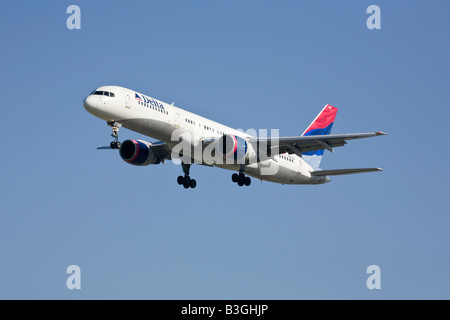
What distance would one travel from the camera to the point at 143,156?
50531 mm

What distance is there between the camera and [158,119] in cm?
4444

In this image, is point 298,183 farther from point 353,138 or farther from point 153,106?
point 153,106

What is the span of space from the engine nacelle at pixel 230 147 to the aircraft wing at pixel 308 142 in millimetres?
1801

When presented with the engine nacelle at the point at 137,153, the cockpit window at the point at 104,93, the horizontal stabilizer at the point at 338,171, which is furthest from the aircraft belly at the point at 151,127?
the horizontal stabilizer at the point at 338,171

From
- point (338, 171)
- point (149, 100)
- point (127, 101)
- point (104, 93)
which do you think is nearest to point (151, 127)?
point (149, 100)

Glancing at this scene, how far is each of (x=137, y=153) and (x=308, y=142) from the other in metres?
11.9

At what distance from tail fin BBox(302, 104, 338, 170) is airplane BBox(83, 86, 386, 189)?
5.0 inches

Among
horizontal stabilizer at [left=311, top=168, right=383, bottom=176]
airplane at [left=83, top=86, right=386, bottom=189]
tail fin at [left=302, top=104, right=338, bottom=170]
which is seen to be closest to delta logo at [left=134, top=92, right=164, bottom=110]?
airplane at [left=83, top=86, right=386, bottom=189]

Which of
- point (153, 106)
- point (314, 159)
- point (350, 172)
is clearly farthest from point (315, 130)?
point (153, 106)

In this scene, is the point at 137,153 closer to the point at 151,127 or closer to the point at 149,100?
the point at 151,127

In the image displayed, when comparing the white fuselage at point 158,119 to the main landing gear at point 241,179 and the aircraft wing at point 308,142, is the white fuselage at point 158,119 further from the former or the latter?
the aircraft wing at point 308,142

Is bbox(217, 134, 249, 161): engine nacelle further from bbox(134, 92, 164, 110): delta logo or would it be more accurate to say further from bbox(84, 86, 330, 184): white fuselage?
bbox(134, 92, 164, 110): delta logo

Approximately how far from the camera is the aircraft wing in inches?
1769

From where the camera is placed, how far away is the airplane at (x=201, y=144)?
43531 millimetres
